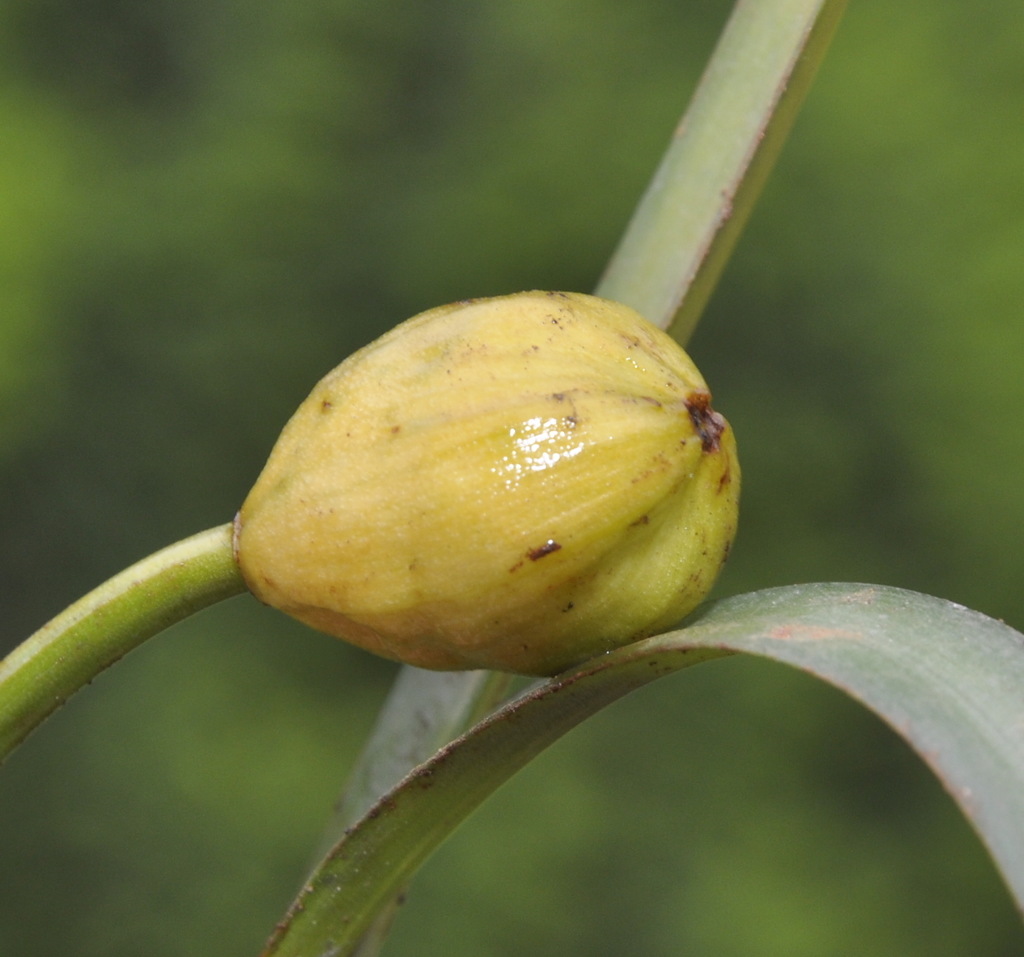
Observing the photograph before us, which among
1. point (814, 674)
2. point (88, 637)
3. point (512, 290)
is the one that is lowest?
point (512, 290)

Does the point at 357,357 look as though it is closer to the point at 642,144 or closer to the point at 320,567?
the point at 320,567

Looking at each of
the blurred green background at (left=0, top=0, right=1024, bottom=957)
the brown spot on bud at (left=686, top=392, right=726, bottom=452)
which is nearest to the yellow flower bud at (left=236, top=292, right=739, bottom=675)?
the brown spot on bud at (left=686, top=392, right=726, bottom=452)

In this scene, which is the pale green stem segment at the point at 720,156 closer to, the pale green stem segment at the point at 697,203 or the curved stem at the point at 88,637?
the pale green stem segment at the point at 697,203

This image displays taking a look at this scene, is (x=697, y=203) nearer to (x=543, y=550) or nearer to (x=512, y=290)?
(x=543, y=550)

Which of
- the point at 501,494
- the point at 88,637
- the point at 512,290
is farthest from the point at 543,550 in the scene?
the point at 512,290

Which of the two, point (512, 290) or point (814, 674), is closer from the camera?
point (814, 674)

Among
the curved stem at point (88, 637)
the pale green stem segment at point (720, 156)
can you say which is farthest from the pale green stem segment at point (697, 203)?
the curved stem at point (88, 637)

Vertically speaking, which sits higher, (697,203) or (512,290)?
(697,203)
